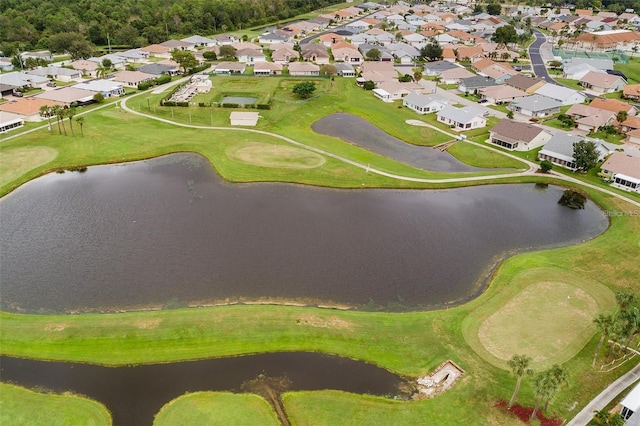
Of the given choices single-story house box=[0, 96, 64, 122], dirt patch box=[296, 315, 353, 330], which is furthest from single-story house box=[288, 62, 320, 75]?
dirt patch box=[296, 315, 353, 330]

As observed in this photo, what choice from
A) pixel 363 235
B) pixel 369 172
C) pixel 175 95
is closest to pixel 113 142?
pixel 175 95

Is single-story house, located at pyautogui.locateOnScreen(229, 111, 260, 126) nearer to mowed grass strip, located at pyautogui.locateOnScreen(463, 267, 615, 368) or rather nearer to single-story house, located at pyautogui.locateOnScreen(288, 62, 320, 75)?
single-story house, located at pyautogui.locateOnScreen(288, 62, 320, 75)

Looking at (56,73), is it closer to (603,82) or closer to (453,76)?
(453,76)

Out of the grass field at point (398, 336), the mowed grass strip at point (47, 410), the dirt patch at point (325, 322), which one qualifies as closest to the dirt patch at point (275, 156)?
the grass field at point (398, 336)

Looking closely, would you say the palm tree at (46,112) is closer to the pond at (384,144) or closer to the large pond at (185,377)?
the pond at (384,144)

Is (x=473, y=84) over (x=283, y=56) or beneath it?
beneath

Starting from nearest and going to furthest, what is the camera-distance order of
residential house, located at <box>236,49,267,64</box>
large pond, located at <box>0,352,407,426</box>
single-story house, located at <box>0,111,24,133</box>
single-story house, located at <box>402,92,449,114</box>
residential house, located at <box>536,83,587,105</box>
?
large pond, located at <box>0,352,407,426</box>
single-story house, located at <box>0,111,24,133</box>
single-story house, located at <box>402,92,449,114</box>
residential house, located at <box>536,83,587,105</box>
residential house, located at <box>236,49,267,64</box>

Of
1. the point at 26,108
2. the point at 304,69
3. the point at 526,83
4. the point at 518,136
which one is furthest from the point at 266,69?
the point at 518,136
